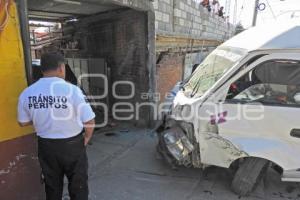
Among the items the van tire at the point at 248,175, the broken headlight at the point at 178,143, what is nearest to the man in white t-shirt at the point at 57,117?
the broken headlight at the point at 178,143

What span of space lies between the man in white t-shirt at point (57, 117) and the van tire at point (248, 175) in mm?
2044

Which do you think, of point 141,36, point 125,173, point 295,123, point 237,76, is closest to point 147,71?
point 141,36

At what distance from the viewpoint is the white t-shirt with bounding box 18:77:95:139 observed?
2971mm

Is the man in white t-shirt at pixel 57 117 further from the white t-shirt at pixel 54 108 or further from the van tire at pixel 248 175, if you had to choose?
the van tire at pixel 248 175

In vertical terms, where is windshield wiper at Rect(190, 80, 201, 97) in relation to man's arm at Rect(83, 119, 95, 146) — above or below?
above

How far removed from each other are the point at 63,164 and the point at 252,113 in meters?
2.27

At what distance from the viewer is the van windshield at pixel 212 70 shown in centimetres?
422

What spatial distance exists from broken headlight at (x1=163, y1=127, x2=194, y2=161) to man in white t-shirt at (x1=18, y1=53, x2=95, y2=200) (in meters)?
1.54

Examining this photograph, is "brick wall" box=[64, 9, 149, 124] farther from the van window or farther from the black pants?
the black pants

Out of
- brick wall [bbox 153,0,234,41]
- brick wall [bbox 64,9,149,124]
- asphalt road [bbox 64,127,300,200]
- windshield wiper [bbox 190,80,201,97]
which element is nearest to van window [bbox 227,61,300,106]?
windshield wiper [bbox 190,80,201,97]

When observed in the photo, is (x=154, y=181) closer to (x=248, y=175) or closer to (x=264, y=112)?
(x=248, y=175)

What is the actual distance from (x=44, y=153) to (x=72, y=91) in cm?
68

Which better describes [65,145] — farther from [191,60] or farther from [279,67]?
[191,60]

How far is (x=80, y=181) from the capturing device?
3.27 metres
